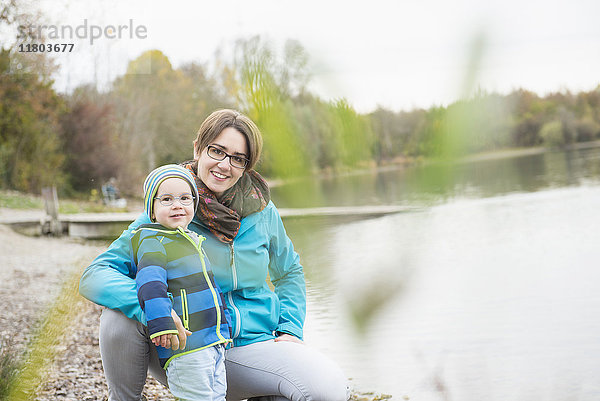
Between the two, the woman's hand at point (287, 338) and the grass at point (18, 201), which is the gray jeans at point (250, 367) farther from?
the grass at point (18, 201)

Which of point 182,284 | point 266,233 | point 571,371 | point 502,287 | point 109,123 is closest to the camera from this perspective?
Result: point 182,284

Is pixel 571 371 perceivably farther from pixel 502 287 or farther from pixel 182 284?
pixel 182 284

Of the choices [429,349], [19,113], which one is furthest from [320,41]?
[19,113]

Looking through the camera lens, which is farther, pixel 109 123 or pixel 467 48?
pixel 109 123

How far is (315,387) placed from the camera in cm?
158

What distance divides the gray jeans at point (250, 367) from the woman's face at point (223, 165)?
0.45 metres

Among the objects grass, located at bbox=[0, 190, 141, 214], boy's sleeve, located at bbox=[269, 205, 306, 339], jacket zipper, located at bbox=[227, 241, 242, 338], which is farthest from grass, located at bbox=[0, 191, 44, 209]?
jacket zipper, located at bbox=[227, 241, 242, 338]

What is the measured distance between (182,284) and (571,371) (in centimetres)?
351

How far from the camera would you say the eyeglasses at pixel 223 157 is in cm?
163

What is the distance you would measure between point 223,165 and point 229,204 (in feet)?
0.42

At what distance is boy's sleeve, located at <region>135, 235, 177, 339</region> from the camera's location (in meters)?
1.41

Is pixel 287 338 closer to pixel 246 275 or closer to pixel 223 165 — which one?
pixel 246 275

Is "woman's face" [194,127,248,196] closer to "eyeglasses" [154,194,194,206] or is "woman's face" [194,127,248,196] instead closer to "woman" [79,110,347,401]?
"woman" [79,110,347,401]

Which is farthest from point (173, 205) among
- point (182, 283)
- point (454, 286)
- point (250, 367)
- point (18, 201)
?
point (18, 201)
